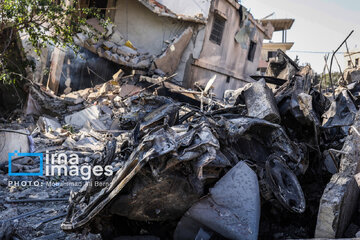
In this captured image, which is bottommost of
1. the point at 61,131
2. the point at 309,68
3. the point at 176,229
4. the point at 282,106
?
the point at 61,131

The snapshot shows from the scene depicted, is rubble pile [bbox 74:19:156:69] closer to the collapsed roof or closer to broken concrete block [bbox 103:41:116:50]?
broken concrete block [bbox 103:41:116:50]

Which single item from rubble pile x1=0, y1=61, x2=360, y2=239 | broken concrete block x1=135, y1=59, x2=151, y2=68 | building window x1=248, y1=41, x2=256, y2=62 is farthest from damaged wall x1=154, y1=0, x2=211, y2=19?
rubble pile x1=0, y1=61, x2=360, y2=239

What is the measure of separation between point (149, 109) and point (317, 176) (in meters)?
2.60

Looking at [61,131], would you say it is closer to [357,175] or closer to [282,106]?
[282,106]

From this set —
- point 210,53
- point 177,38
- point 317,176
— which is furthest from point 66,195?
point 210,53

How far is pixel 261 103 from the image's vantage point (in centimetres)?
425

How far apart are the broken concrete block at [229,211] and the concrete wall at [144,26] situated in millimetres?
10616

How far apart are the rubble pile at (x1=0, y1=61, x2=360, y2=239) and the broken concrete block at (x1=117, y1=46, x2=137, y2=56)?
6.52 meters

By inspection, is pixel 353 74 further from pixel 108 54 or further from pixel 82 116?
pixel 82 116

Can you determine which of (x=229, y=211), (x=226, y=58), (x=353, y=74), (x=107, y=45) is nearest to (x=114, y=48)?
(x=107, y=45)

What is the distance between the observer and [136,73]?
10.7 metres

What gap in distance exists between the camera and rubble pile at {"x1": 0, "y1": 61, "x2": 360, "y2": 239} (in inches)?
99.4

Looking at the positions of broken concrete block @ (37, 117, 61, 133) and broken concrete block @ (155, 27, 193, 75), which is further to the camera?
broken concrete block @ (155, 27, 193, 75)

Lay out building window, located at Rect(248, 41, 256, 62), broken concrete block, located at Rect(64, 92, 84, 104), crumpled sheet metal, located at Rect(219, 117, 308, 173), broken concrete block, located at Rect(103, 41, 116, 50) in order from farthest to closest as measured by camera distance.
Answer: building window, located at Rect(248, 41, 256, 62) → broken concrete block, located at Rect(103, 41, 116, 50) → broken concrete block, located at Rect(64, 92, 84, 104) → crumpled sheet metal, located at Rect(219, 117, 308, 173)
